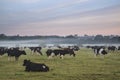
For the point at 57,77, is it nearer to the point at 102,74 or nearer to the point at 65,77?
the point at 65,77

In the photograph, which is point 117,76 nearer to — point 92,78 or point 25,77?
point 92,78

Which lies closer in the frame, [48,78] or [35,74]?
[48,78]

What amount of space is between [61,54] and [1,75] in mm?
19835

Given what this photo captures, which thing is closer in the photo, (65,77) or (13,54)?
(65,77)

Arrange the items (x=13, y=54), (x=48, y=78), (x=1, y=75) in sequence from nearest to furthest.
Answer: (x=48, y=78), (x=1, y=75), (x=13, y=54)

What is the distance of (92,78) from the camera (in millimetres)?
22188

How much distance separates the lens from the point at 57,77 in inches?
889

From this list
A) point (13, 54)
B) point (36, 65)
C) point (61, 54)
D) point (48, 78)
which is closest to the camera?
point (48, 78)

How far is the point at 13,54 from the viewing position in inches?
1524

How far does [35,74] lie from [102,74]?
4752 mm

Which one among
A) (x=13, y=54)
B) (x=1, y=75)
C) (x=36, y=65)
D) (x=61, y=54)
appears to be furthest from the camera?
(x=61, y=54)

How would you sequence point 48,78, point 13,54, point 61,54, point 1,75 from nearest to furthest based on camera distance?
point 48,78 < point 1,75 < point 13,54 < point 61,54

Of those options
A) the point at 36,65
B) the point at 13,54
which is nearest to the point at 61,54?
the point at 13,54

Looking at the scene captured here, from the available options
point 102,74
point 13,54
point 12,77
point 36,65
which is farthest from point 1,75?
point 13,54
